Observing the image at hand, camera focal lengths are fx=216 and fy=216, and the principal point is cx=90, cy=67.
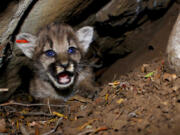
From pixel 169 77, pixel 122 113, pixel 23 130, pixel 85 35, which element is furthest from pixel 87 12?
pixel 23 130

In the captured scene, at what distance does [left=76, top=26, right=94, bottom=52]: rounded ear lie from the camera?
4.14m

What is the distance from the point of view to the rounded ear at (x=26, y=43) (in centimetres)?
357

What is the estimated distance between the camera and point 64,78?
3.75 m

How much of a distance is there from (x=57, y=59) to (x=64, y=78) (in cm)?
41

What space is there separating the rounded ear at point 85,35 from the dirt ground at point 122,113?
1.08 m

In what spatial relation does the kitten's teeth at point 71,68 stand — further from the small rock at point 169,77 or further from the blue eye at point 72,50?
the small rock at point 169,77

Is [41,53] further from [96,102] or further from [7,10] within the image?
[96,102]

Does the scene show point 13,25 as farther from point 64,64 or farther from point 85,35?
point 85,35

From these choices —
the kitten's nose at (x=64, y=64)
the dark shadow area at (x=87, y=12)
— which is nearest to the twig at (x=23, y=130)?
the kitten's nose at (x=64, y=64)

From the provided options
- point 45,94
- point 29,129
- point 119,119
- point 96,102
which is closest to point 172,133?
point 119,119

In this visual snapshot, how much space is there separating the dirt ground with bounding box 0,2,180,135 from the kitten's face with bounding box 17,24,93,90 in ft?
1.62

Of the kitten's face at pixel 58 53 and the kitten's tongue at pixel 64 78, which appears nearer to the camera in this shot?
the kitten's face at pixel 58 53

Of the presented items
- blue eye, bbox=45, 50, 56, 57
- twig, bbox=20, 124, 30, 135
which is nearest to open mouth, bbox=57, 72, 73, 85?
blue eye, bbox=45, 50, 56, 57

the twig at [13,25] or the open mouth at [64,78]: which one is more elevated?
the twig at [13,25]
